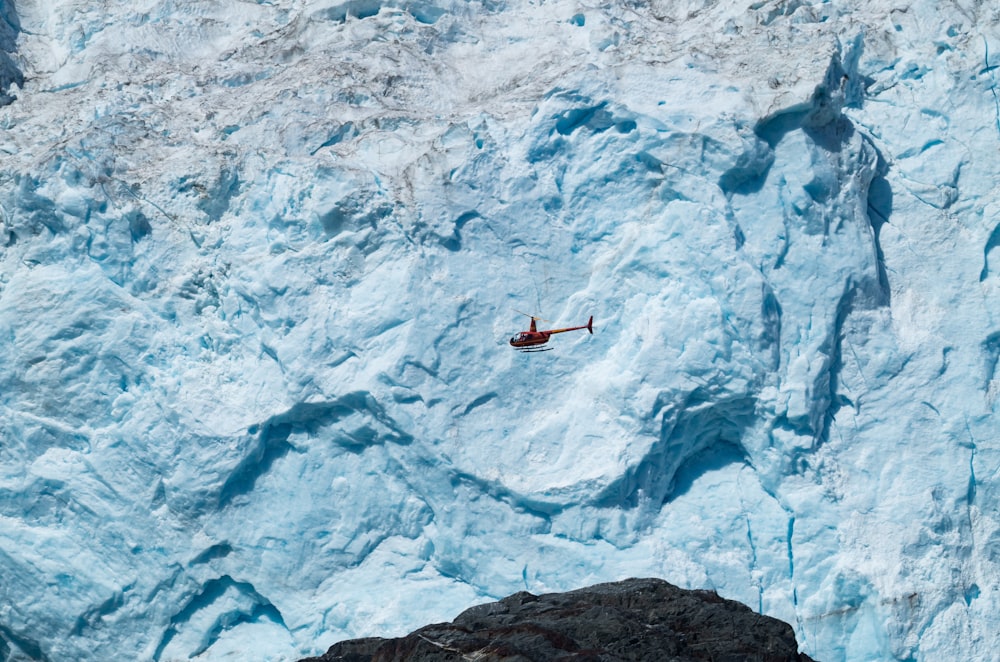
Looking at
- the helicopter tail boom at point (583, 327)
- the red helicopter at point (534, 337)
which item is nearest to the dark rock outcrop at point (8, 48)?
the red helicopter at point (534, 337)

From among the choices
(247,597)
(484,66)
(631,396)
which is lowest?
(247,597)

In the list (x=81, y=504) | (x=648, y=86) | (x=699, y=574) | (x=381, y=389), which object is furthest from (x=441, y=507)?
(x=648, y=86)

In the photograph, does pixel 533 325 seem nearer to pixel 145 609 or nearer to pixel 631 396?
pixel 631 396

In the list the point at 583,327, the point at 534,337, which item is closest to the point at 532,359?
the point at 534,337

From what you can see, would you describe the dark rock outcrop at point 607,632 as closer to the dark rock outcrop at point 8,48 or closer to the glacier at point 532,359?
the glacier at point 532,359

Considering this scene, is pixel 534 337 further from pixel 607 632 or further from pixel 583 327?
pixel 607 632
